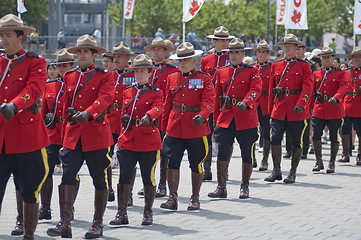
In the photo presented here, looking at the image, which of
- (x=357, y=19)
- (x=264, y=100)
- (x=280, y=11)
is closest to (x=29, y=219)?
(x=264, y=100)

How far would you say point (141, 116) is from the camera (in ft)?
30.4

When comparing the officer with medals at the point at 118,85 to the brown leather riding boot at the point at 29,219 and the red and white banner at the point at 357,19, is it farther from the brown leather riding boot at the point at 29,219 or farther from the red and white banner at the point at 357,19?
the red and white banner at the point at 357,19

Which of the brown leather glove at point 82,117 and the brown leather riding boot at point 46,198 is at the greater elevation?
the brown leather glove at point 82,117

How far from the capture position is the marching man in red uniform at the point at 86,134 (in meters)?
8.34

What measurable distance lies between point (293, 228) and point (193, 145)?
1842 millimetres

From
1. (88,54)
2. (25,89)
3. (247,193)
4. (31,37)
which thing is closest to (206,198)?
(247,193)

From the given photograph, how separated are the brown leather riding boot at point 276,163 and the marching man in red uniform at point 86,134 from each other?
470 centimetres

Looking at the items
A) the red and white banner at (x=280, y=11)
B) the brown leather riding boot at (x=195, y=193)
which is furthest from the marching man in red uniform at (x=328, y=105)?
the red and white banner at (x=280, y=11)

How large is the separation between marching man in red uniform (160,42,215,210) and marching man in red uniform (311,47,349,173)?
4594 millimetres

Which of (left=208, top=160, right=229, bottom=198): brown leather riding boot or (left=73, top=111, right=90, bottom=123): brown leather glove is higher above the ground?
(left=73, top=111, right=90, bottom=123): brown leather glove

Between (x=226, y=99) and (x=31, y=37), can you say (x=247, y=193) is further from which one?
(x=31, y=37)

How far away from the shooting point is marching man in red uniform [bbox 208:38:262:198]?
1119 cm

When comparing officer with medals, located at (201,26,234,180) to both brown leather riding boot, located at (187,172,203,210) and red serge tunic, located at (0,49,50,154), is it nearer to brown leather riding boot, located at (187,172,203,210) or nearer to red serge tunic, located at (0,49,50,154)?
brown leather riding boot, located at (187,172,203,210)

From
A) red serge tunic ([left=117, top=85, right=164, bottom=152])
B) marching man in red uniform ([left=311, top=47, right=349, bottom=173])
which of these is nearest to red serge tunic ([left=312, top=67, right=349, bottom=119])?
marching man in red uniform ([left=311, top=47, right=349, bottom=173])
